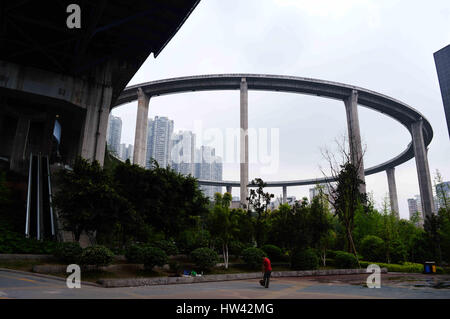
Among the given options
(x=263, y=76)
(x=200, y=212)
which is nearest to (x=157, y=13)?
(x=200, y=212)

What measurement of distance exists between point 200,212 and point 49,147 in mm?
26132

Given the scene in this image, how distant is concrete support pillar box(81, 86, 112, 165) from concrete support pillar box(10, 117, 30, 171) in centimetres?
1281

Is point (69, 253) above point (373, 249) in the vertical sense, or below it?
above

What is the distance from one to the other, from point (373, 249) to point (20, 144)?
136 ft

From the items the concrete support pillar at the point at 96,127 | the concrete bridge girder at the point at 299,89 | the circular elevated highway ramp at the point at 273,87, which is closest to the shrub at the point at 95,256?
the concrete support pillar at the point at 96,127

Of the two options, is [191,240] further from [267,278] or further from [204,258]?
[267,278]

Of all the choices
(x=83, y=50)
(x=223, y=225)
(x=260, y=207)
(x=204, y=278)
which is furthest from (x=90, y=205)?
(x=83, y=50)

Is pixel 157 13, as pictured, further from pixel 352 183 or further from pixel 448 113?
pixel 448 113

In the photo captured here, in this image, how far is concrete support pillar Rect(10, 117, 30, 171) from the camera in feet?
117

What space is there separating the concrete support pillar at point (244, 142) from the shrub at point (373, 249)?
22882 millimetres

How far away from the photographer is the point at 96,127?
29.1 m

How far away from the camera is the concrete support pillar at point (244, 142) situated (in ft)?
174

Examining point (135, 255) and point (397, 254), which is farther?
point (397, 254)
